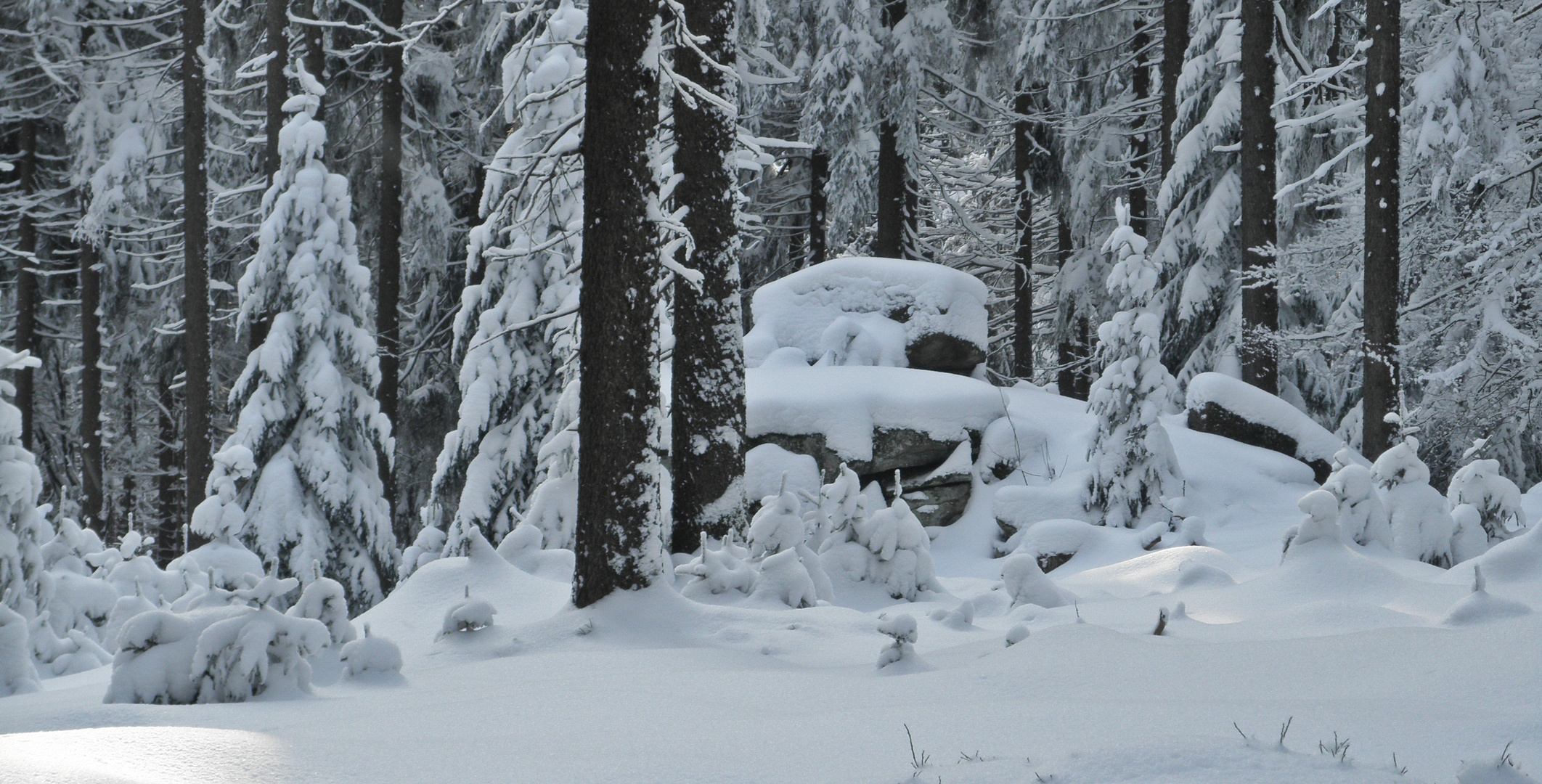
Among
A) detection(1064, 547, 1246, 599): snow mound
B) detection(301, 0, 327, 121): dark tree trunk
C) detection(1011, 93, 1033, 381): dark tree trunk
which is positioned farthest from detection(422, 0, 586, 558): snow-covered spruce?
detection(1011, 93, 1033, 381): dark tree trunk

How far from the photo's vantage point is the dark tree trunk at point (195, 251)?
15.1 meters

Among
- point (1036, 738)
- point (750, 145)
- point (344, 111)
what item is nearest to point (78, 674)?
point (750, 145)

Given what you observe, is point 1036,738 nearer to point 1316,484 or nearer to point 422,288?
point 1316,484

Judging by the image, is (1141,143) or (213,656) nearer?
(213,656)

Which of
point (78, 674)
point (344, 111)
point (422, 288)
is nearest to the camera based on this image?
point (78, 674)

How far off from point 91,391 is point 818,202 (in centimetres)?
1328

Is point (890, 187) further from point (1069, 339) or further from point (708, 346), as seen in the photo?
point (708, 346)

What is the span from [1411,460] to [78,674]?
9378 mm

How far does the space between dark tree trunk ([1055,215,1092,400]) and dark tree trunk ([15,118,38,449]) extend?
18926 millimetres

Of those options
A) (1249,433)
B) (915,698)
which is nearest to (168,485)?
(1249,433)

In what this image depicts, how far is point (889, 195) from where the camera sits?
17953 millimetres

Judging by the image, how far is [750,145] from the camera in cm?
891

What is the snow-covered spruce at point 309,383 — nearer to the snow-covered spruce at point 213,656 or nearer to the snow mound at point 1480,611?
the snow-covered spruce at point 213,656

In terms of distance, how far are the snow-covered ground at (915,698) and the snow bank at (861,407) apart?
16.0 ft
